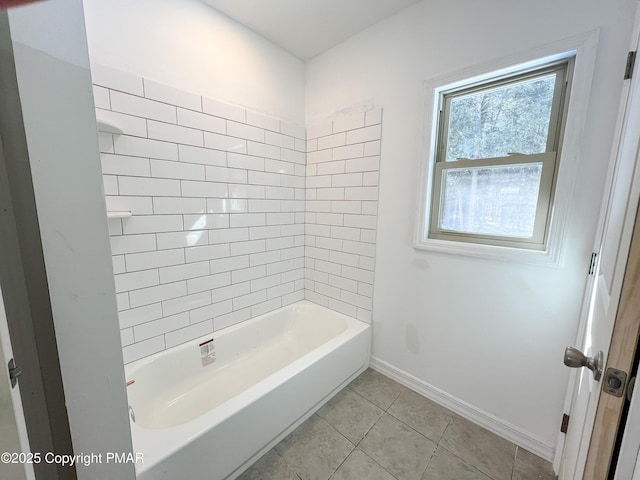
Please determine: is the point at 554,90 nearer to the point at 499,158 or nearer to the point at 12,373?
the point at 499,158

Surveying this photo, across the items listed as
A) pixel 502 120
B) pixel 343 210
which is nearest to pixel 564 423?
pixel 502 120

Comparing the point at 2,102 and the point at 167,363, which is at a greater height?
the point at 2,102

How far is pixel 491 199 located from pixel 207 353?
2.13m

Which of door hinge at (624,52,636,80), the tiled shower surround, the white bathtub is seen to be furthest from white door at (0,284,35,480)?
door hinge at (624,52,636,80)

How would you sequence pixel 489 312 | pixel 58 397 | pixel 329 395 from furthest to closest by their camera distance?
pixel 329 395
pixel 489 312
pixel 58 397

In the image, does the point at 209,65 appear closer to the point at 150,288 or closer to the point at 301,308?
the point at 150,288

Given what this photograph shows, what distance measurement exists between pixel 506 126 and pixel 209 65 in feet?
6.11

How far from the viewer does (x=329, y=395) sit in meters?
1.75

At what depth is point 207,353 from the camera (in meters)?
1.81

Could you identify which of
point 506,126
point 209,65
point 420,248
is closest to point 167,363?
point 420,248

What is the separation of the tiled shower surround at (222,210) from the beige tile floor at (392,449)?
724 millimetres

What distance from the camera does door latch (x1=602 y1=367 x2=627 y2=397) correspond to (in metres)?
0.46

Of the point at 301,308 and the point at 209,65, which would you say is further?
the point at 301,308

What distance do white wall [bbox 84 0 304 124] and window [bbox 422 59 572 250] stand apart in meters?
1.24
